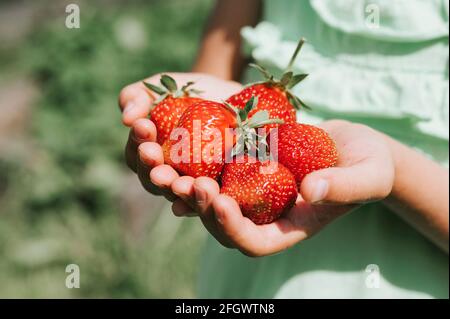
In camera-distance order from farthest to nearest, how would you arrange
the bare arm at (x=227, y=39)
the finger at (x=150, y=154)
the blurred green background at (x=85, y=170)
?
the blurred green background at (x=85, y=170)
the bare arm at (x=227, y=39)
the finger at (x=150, y=154)

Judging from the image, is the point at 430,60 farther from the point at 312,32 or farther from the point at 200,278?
the point at 200,278

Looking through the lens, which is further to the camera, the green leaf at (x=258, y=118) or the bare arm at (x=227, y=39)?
the bare arm at (x=227, y=39)

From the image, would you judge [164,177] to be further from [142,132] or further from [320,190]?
[320,190]

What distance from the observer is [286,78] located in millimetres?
956

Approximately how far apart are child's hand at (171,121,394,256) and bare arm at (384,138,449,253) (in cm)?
7

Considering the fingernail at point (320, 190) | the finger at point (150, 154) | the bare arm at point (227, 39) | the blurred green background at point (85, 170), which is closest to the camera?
the fingernail at point (320, 190)

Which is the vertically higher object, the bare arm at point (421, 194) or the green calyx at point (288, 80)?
the green calyx at point (288, 80)

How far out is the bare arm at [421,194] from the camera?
95 cm

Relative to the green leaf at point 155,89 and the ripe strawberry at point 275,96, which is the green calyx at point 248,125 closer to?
the ripe strawberry at point 275,96

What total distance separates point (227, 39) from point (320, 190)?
0.55 meters

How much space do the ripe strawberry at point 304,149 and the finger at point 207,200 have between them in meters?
0.12

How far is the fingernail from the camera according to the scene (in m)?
0.75

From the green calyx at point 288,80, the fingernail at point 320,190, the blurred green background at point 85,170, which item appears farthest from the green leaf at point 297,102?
the blurred green background at point 85,170

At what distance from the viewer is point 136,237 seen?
1981 millimetres
